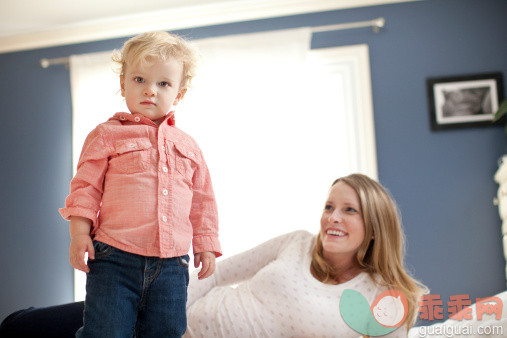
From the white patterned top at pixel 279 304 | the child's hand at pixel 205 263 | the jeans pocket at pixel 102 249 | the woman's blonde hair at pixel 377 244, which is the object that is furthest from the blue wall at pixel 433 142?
the jeans pocket at pixel 102 249

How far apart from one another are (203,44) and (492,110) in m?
1.99

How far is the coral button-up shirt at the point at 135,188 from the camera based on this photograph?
1.09m

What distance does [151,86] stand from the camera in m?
1.18

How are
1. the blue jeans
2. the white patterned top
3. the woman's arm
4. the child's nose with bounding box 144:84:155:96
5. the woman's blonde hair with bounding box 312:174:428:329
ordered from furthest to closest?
the woman's arm < the woman's blonde hair with bounding box 312:174:428:329 < the white patterned top < the child's nose with bounding box 144:84:155:96 < the blue jeans

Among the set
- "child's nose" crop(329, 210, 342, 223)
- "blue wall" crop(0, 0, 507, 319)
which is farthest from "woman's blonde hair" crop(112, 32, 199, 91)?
"blue wall" crop(0, 0, 507, 319)

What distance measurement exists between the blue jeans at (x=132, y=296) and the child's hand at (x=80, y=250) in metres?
0.02

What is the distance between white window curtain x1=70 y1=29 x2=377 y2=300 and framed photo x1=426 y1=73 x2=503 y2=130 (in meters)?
0.44

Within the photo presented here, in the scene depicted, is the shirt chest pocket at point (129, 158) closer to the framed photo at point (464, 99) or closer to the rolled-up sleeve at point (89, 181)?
the rolled-up sleeve at point (89, 181)

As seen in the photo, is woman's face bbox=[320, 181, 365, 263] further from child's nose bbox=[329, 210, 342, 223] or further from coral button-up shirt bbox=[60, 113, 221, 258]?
coral button-up shirt bbox=[60, 113, 221, 258]

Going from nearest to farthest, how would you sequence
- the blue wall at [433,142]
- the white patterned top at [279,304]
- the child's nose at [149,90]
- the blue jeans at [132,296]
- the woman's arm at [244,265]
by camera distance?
the blue jeans at [132,296] → the child's nose at [149,90] → the white patterned top at [279,304] → the woman's arm at [244,265] → the blue wall at [433,142]

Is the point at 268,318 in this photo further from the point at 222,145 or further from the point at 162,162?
the point at 222,145

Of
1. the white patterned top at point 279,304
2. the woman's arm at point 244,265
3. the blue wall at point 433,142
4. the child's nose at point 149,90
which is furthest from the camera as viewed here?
the blue wall at point 433,142

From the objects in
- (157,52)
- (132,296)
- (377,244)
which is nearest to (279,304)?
(377,244)

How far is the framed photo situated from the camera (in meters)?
3.03
